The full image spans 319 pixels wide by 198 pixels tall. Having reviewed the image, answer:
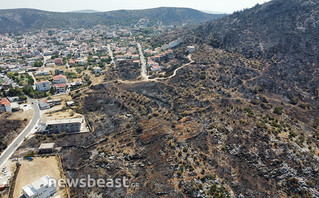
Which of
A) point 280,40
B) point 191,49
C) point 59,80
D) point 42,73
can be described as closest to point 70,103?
point 59,80

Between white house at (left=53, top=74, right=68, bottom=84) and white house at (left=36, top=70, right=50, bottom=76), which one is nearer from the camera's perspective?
white house at (left=53, top=74, right=68, bottom=84)

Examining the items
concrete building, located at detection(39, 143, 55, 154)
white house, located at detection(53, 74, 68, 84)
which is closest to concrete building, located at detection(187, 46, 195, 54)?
white house, located at detection(53, 74, 68, 84)

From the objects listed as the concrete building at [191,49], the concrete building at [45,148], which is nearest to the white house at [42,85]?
the concrete building at [45,148]

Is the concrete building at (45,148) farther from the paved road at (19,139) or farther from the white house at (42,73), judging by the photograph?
the white house at (42,73)

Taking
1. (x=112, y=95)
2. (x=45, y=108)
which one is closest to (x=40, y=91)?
(x=45, y=108)

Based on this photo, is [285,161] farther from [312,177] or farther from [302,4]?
[302,4]

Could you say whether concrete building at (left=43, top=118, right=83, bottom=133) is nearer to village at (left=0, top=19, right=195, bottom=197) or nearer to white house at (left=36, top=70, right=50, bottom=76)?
village at (left=0, top=19, right=195, bottom=197)

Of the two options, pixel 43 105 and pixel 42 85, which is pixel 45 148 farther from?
pixel 42 85

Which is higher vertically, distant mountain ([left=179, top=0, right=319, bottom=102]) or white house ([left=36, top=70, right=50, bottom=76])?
distant mountain ([left=179, top=0, right=319, bottom=102])
